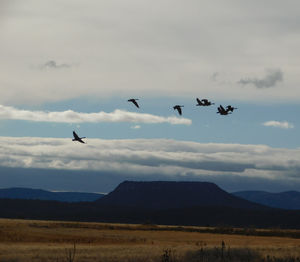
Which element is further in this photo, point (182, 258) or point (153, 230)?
point (153, 230)

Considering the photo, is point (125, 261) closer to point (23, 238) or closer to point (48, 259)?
point (48, 259)

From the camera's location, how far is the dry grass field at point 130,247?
165ft

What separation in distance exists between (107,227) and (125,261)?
59946 mm

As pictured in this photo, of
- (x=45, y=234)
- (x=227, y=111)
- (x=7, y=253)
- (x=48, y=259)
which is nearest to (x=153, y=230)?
(x=45, y=234)

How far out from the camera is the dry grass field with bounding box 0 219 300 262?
5025 centimetres

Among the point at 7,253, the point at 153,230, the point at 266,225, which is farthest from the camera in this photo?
the point at 266,225

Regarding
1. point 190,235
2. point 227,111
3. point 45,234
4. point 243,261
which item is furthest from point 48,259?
point 190,235

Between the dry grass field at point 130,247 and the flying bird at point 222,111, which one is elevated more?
the flying bird at point 222,111

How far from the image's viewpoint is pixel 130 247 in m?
65.3

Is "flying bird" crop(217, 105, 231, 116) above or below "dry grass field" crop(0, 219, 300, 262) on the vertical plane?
above

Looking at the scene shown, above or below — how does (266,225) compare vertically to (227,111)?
below

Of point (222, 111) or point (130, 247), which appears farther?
point (130, 247)

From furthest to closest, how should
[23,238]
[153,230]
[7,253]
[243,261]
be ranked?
[153,230], [23,238], [7,253], [243,261]

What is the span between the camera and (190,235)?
92.1 meters
